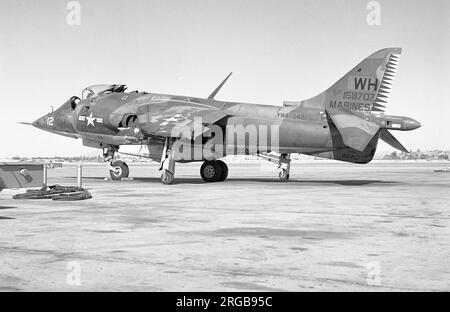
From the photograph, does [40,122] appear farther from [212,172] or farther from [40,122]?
[212,172]

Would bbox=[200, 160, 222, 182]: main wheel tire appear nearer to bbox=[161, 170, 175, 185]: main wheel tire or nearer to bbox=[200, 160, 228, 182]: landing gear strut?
bbox=[200, 160, 228, 182]: landing gear strut

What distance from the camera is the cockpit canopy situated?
27609 mm

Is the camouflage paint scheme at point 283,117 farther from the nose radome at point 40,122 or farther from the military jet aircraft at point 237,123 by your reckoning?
the nose radome at point 40,122

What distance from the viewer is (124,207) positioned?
1402 cm

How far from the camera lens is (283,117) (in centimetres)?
2445

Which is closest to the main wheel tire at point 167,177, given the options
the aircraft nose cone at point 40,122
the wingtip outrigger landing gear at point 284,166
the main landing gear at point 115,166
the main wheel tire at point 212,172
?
the main wheel tire at point 212,172

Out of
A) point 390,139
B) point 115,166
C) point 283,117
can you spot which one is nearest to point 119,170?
point 115,166

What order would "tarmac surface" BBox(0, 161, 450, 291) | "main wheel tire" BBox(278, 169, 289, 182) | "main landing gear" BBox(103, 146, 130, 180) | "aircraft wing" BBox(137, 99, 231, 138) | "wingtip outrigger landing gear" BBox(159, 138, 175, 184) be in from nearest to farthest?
"tarmac surface" BBox(0, 161, 450, 291)
"aircraft wing" BBox(137, 99, 231, 138)
"wingtip outrigger landing gear" BBox(159, 138, 175, 184)
"main landing gear" BBox(103, 146, 130, 180)
"main wheel tire" BBox(278, 169, 289, 182)

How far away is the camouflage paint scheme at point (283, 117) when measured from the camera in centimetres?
2241

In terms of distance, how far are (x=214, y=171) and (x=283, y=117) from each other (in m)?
4.61

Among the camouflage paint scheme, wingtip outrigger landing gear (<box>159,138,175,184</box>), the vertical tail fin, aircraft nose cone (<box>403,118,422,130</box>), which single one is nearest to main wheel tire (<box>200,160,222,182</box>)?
the camouflage paint scheme

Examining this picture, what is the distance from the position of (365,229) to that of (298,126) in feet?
43.5
